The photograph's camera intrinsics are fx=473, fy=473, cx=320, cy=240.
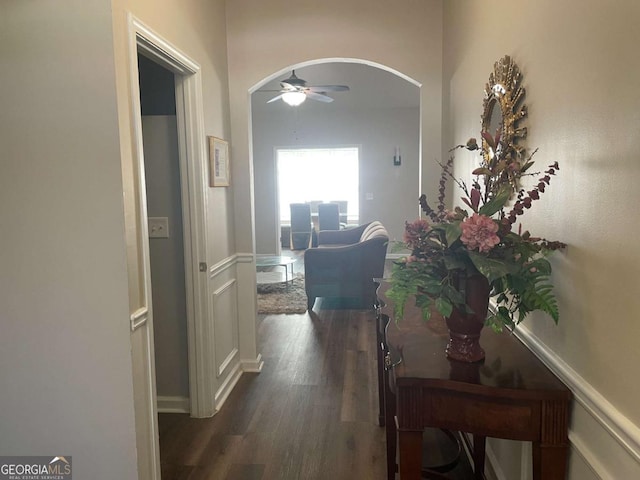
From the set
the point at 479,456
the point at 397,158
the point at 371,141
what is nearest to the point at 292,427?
the point at 479,456

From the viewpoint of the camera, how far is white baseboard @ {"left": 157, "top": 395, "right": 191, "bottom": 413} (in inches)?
117

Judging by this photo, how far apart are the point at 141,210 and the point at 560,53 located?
62.5 inches

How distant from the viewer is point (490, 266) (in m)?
1.31

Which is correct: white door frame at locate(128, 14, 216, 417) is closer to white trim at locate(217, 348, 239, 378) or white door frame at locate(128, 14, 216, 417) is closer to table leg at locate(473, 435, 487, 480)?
white trim at locate(217, 348, 239, 378)

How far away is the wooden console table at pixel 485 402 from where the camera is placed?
4.35 feet

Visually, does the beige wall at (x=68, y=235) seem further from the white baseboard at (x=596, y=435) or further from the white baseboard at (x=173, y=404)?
the white baseboard at (x=596, y=435)

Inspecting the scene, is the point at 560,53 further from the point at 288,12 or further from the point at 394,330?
the point at 288,12

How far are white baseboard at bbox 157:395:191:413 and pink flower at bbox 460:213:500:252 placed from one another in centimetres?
229

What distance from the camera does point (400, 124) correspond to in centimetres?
850

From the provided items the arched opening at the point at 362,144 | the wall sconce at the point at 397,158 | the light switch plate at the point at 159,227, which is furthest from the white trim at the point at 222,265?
the wall sconce at the point at 397,158

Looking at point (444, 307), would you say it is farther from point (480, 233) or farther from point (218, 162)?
point (218, 162)

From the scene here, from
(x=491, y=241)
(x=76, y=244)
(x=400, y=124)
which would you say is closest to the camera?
(x=491, y=241)

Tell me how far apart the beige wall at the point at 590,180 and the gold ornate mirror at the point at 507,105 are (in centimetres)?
6

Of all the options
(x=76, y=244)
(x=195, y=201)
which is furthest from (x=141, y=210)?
(x=195, y=201)
